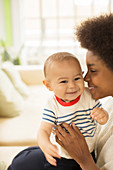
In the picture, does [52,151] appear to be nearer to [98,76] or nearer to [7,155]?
[98,76]

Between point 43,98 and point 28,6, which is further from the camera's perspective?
point 28,6

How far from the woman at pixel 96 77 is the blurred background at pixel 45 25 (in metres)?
4.42

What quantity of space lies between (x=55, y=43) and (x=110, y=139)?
16.2ft

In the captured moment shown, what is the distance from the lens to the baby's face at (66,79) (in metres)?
0.97

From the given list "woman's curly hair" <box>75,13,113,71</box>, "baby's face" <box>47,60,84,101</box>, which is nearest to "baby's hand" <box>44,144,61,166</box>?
"baby's face" <box>47,60,84,101</box>

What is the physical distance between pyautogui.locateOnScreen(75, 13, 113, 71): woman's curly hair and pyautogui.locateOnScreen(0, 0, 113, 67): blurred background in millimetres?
4400

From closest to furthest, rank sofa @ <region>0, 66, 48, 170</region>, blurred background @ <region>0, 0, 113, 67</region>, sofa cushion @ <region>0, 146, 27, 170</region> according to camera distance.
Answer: sofa cushion @ <region>0, 146, 27, 170</region> < sofa @ <region>0, 66, 48, 170</region> < blurred background @ <region>0, 0, 113, 67</region>

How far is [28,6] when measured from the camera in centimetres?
563

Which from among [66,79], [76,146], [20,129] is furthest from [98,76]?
[20,129]

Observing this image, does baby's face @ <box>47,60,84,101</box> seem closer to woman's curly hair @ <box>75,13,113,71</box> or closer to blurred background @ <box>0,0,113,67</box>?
woman's curly hair @ <box>75,13,113,71</box>

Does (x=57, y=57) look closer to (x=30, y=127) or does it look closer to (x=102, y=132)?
(x=102, y=132)

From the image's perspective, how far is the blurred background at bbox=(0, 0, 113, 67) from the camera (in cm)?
543

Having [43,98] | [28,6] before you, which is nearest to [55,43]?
[28,6]

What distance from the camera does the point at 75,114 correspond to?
103 centimetres
